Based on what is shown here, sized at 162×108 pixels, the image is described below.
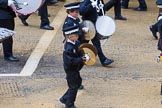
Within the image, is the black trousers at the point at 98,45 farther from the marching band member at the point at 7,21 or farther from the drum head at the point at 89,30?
the marching band member at the point at 7,21

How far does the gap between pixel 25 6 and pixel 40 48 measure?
126 centimetres

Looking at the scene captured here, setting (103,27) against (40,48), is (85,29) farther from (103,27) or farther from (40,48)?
(40,48)

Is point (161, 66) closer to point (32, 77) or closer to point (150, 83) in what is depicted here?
point (150, 83)

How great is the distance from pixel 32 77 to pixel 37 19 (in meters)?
4.14

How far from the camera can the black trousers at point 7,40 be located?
8922mm

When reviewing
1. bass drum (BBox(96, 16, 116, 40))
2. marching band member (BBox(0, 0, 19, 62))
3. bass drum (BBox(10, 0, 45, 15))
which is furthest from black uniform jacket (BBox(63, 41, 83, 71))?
bass drum (BBox(10, 0, 45, 15))

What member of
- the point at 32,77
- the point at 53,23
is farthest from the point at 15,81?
the point at 53,23

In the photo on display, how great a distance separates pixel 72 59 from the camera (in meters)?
6.72

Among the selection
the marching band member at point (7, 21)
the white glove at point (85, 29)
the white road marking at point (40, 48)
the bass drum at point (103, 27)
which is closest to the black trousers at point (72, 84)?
the white glove at point (85, 29)

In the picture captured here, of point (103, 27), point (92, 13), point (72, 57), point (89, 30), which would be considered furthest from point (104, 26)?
point (72, 57)

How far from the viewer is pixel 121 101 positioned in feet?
24.1

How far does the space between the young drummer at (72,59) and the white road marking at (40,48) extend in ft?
5.72

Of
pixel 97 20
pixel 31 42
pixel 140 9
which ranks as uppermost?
pixel 97 20

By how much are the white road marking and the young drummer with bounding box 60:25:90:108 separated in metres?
1.74
